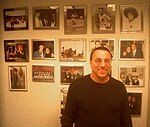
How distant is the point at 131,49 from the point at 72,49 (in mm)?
548

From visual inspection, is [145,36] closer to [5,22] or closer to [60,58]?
[60,58]

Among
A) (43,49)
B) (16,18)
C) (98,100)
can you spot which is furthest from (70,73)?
(16,18)

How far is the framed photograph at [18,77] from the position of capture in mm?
2052

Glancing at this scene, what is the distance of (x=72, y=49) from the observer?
6.45 feet

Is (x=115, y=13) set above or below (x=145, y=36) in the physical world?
above

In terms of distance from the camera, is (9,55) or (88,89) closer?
(88,89)

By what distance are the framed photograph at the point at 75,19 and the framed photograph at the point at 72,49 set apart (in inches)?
3.3

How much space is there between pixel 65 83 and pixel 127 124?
0.75m

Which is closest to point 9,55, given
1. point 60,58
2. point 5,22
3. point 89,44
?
point 5,22

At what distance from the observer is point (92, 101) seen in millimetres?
1419

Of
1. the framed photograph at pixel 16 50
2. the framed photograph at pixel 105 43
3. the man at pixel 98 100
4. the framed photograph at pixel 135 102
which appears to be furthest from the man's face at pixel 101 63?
the framed photograph at pixel 16 50

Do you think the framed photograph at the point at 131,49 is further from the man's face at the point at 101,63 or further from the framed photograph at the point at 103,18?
the man's face at the point at 101,63

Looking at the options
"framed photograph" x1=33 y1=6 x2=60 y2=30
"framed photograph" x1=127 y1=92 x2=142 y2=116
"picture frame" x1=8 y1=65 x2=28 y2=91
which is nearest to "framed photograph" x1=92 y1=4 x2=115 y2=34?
"framed photograph" x1=33 y1=6 x2=60 y2=30

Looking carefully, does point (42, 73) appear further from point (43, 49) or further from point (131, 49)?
point (131, 49)
